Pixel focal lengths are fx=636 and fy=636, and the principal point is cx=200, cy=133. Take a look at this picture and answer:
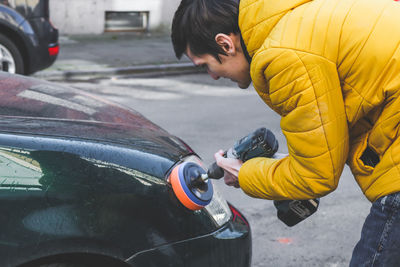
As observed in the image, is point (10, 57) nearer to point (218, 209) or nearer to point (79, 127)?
point (79, 127)

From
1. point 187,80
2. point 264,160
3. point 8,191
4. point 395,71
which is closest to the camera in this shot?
point 395,71

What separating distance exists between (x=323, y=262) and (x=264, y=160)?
5.76 feet

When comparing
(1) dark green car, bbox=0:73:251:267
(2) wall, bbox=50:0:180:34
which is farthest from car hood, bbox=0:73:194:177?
(2) wall, bbox=50:0:180:34

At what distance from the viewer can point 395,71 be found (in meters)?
1.99

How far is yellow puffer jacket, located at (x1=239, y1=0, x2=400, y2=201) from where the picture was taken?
6.41 ft

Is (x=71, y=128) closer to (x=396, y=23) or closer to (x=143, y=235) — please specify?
(x=143, y=235)

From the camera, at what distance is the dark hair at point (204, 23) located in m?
2.07

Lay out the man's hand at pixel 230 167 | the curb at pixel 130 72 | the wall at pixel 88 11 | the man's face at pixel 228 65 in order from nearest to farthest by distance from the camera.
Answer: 1. the man's face at pixel 228 65
2. the man's hand at pixel 230 167
3. the curb at pixel 130 72
4. the wall at pixel 88 11

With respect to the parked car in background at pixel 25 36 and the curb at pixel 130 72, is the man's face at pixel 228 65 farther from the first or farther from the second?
the curb at pixel 130 72

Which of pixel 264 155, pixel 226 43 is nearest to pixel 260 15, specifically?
pixel 226 43

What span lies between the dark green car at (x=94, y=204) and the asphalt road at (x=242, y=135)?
1379mm

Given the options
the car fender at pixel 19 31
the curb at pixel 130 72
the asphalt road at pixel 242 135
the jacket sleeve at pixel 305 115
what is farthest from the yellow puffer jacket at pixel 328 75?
the curb at pixel 130 72

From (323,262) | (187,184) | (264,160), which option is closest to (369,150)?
(264,160)

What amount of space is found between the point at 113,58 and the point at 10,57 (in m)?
3.21
